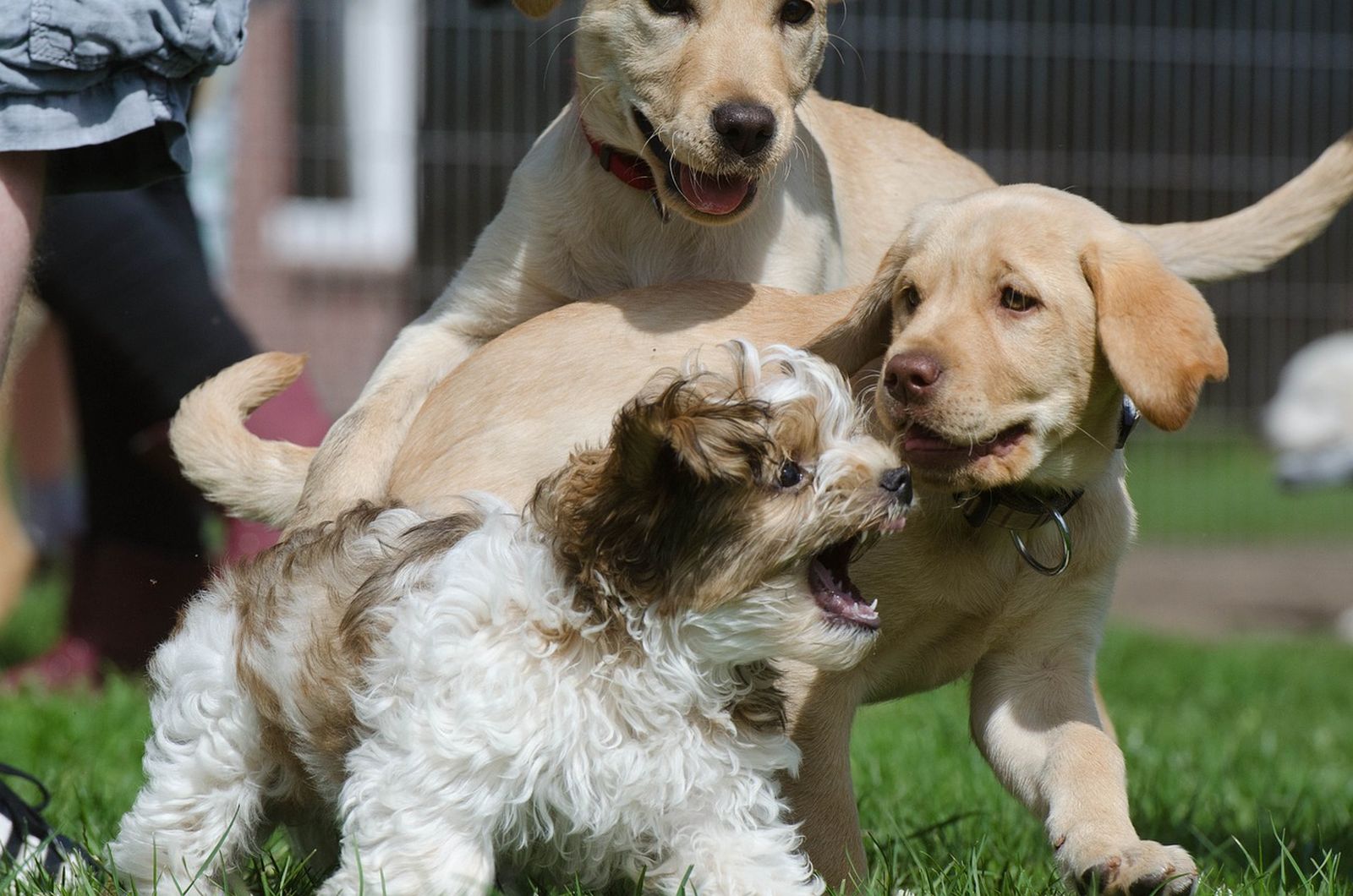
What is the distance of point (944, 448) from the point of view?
344 cm

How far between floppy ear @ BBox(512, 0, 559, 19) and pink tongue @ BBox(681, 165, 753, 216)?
639 mm

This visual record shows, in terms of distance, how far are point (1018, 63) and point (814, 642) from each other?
978cm

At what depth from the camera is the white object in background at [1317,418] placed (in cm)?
1179

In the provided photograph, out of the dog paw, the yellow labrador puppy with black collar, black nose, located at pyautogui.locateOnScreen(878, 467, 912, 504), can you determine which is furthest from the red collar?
the dog paw

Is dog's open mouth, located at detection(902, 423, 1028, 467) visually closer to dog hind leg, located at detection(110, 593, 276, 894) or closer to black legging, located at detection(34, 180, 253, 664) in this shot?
dog hind leg, located at detection(110, 593, 276, 894)

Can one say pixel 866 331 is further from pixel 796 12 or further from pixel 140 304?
pixel 140 304

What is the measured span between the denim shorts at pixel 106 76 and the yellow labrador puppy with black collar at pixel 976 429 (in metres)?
0.57

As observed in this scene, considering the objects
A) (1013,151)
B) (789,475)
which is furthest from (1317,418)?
(789,475)

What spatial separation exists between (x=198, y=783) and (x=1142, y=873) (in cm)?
175

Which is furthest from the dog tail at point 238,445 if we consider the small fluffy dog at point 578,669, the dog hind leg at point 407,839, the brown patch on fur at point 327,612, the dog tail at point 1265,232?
the dog tail at point 1265,232

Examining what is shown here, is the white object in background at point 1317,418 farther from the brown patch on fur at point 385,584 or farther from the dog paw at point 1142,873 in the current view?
the brown patch on fur at point 385,584

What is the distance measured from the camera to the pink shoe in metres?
7.01

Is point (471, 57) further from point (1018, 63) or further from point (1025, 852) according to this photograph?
point (1025, 852)

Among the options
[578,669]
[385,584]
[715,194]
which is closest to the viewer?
[578,669]
